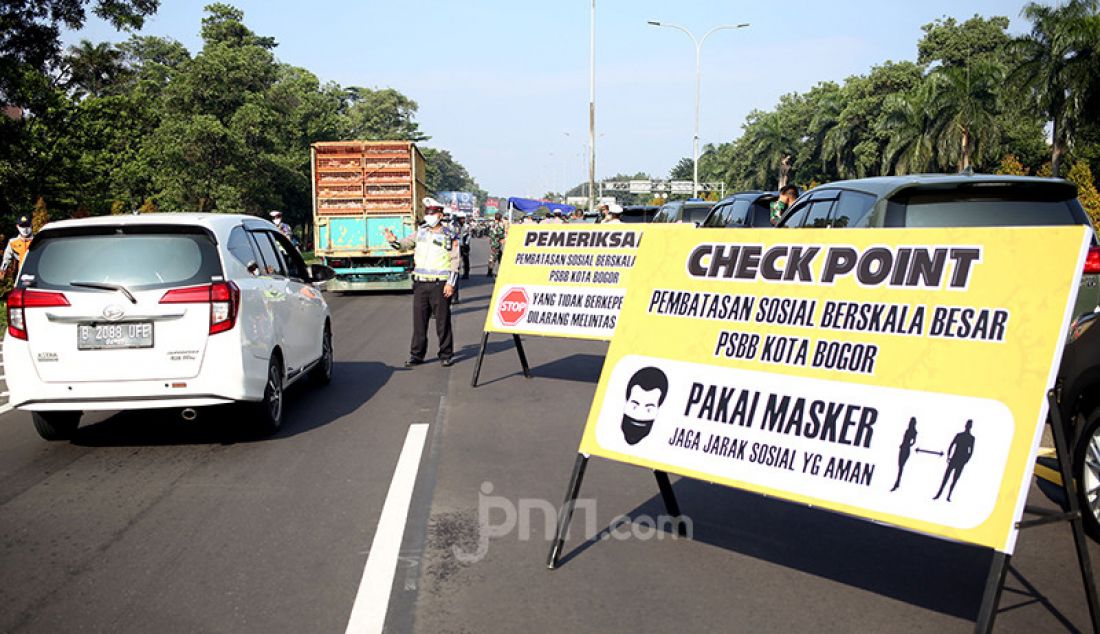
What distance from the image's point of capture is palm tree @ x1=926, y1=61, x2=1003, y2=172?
160ft

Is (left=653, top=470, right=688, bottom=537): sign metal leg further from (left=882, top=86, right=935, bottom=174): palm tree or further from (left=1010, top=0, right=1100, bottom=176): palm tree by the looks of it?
(left=882, top=86, right=935, bottom=174): palm tree

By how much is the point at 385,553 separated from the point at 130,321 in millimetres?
3199

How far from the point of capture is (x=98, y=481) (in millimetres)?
6617

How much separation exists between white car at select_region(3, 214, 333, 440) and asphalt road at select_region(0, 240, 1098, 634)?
52 centimetres

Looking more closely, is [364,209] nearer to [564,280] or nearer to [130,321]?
[564,280]

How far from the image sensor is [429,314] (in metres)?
11.7

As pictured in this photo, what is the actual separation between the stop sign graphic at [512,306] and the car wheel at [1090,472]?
5.88m

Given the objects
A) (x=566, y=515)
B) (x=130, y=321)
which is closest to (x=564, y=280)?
(x=130, y=321)

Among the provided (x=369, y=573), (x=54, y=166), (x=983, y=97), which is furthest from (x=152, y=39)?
(x=369, y=573)

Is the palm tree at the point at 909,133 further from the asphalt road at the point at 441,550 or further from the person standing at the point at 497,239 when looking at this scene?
the asphalt road at the point at 441,550

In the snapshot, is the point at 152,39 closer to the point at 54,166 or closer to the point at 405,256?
the point at 54,166

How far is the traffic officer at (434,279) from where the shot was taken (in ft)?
37.3

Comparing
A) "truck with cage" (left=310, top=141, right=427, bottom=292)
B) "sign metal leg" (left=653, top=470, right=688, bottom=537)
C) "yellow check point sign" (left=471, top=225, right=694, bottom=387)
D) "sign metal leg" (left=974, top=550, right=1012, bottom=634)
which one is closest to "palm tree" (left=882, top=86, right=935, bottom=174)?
"truck with cage" (left=310, top=141, right=427, bottom=292)

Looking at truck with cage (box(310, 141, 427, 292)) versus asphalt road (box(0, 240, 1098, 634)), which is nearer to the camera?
asphalt road (box(0, 240, 1098, 634))
